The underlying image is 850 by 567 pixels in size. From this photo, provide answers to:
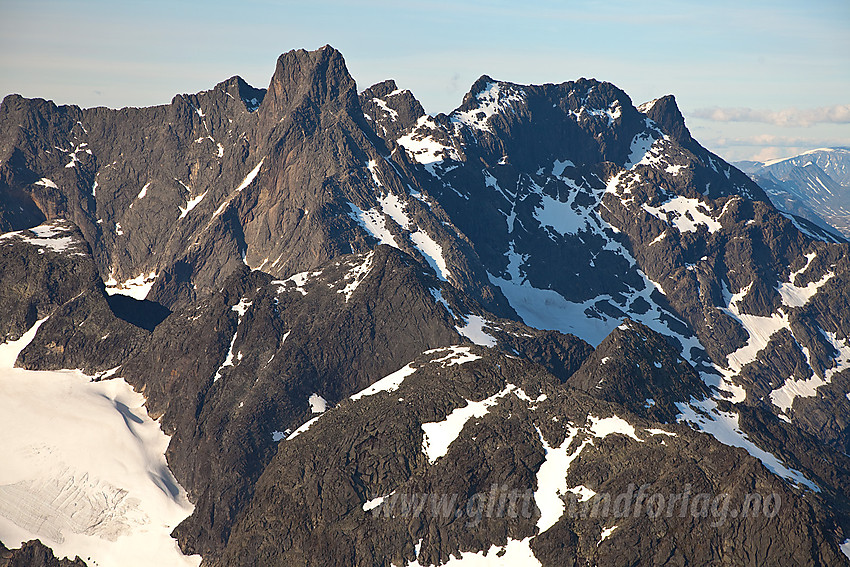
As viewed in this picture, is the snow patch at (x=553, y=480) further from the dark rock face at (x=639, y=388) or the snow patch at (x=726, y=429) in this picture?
the snow patch at (x=726, y=429)

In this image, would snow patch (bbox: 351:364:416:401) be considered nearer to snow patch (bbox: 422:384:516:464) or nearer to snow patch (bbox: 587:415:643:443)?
snow patch (bbox: 422:384:516:464)

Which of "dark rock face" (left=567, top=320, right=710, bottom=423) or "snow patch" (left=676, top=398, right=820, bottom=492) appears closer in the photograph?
"snow patch" (left=676, top=398, right=820, bottom=492)

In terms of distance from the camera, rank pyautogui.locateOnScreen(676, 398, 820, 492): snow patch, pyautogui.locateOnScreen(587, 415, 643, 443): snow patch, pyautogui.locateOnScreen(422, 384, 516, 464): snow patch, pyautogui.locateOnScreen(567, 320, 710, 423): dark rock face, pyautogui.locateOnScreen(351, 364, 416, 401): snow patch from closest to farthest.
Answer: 1. pyautogui.locateOnScreen(587, 415, 643, 443): snow patch
2. pyautogui.locateOnScreen(676, 398, 820, 492): snow patch
3. pyautogui.locateOnScreen(422, 384, 516, 464): snow patch
4. pyautogui.locateOnScreen(567, 320, 710, 423): dark rock face
5. pyautogui.locateOnScreen(351, 364, 416, 401): snow patch

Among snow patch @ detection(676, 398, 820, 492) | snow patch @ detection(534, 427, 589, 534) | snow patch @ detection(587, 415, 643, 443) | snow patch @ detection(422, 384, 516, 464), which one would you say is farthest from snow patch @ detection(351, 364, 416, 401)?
snow patch @ detection(676, 398, 820, 492)

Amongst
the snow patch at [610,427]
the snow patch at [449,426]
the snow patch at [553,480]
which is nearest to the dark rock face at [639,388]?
the snow patch at [610,427]

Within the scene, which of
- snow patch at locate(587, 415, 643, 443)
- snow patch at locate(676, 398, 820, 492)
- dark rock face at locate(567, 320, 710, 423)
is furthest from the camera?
dark rock face at locate(567, 320, 710, 423)

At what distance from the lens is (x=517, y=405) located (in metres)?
171

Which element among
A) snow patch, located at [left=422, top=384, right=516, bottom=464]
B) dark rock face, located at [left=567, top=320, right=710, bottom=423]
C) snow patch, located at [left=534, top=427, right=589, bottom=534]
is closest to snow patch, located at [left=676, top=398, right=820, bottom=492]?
dark rock face, located at [left=567, top=320, right=710, bottom=423]

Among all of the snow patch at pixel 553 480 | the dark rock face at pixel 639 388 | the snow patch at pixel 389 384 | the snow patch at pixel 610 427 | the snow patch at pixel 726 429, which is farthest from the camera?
the snow patch at pixel 389 384

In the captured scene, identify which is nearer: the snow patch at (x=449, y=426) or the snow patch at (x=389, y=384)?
the snow patch at (x=449, y=426)

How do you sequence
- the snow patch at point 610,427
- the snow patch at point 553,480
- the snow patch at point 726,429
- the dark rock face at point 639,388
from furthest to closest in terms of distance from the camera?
the dark rock face at point 639,388 < the snow patch at point 726,429 < the snow patch at point 610,427 < the snow patch at point 553,480

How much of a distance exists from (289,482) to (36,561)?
2254 inches

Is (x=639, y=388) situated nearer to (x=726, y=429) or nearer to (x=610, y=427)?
(x=726, y=429)

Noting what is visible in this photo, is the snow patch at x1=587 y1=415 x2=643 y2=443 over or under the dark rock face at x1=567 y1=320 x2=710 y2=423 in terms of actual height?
over
